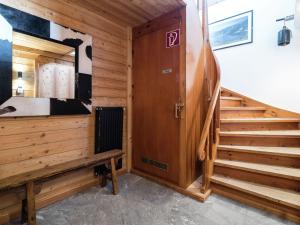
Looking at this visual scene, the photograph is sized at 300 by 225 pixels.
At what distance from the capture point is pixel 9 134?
1661mm

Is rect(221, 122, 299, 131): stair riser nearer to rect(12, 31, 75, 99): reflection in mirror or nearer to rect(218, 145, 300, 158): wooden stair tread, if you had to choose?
rect(218, 145, 300, 158): wooden stair tread

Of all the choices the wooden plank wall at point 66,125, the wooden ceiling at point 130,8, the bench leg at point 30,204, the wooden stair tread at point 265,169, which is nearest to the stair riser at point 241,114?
the wooden stair tread at point 265,169

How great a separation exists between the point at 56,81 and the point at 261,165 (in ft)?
8.35

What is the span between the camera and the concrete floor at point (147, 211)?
168 cm

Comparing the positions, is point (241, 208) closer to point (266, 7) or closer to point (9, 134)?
point (9, 134)

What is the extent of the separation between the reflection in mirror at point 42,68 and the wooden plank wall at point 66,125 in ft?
0.86

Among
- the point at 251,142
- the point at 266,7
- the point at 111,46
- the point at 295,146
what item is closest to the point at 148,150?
the point at 251,142

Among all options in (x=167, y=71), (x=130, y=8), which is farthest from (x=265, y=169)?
(x=130, y=8)

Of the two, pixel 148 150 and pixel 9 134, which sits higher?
pixel 9 134

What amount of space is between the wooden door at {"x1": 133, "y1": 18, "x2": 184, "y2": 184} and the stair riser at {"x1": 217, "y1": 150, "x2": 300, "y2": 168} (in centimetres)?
67

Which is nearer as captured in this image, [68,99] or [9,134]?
[9,134]

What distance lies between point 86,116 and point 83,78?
0.47 meters

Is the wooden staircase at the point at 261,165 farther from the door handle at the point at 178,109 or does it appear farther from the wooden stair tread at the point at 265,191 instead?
the door handle at the point at 178,109

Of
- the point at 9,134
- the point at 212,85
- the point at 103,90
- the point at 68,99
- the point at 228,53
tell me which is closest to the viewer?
the point at 9,134
